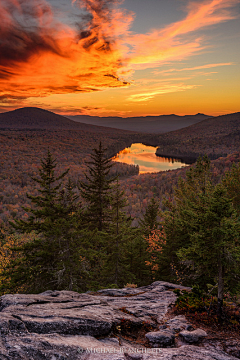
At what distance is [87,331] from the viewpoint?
6.53m

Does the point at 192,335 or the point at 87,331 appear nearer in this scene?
the point at 87,331

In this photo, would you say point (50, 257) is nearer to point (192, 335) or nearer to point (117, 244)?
point (117, 244)

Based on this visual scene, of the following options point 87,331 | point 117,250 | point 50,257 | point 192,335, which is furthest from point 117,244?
point 87,331

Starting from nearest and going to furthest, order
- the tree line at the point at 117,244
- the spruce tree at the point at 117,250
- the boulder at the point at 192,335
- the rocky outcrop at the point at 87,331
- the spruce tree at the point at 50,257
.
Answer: the rocky outcrop at the point at 87,331, the boulder at the point at 192,335, the tree line at the point at 117,244, the spruce tree at the point at 50,257, the spruce tree at the point at 117,250

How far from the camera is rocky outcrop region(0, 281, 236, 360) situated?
5102 millimetres

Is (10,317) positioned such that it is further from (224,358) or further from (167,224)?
(167,224)

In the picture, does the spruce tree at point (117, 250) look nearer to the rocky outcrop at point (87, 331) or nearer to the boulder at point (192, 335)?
the rocky outcrop at point (87, 331)

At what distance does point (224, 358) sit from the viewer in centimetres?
591

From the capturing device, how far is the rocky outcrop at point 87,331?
510 centimetres

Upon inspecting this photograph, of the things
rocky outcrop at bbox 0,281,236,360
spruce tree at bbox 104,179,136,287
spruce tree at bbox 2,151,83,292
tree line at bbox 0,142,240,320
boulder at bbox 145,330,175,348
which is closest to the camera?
rocky outcrop at bbox 0,281,236,360

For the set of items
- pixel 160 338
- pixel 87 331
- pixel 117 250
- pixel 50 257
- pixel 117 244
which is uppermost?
pixel 87 331

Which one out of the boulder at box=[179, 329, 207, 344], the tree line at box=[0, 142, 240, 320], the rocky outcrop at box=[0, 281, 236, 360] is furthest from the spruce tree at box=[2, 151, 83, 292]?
the boulder at box=[179, 329, 207, 344]

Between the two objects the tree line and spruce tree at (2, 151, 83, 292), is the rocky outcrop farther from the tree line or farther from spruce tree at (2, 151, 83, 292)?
spruce tree at (2, 151, 83, 292)

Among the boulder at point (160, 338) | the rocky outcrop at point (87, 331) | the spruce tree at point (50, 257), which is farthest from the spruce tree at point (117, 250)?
the boulder at point (160, 338)
